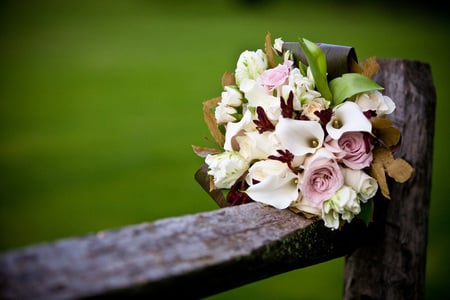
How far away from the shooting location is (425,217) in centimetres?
142

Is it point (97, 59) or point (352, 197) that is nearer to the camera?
point (352, 197)

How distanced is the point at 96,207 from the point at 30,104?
440 cm

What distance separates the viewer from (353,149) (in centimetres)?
105

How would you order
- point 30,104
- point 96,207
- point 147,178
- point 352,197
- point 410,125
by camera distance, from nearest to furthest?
1. point 352,197
2. point 410,125
3. point 96,207
4. point 147,178
5. point 30,104

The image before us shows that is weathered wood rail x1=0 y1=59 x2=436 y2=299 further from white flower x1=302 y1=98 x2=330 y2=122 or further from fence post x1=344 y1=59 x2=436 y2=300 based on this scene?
white flower x1=302 y1=98 x2=330 y2=122

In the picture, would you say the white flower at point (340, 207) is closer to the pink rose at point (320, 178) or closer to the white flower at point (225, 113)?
the pink rose at point (320, 178)

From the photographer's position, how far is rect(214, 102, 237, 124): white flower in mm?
1180

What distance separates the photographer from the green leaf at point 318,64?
3.45ft

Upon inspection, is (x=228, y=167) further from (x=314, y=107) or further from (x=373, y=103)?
(x=373, y=103)

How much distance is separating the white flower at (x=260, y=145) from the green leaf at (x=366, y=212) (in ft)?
0.78

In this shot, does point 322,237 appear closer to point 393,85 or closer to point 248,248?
point 248,248

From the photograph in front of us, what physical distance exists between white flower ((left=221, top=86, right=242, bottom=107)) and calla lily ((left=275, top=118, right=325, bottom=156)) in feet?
0.54

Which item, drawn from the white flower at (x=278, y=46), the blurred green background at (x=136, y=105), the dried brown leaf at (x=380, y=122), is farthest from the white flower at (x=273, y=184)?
the blurred green background at (x=136, y=105)

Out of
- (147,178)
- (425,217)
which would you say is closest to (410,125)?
(425,217)
